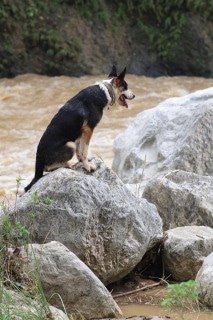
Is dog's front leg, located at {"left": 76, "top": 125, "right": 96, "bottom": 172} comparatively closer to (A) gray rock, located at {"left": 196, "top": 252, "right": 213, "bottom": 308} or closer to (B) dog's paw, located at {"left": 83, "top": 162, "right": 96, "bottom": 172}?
(B) dog's paw, located at {"left": 83, "top": 162, "right": 96, "bottom": 172}

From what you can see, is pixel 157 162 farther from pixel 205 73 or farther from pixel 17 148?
pixel 205 73

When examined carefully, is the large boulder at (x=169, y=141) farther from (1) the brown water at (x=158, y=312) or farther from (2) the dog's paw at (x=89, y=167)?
(1) the brown water at (x=158, y=312)

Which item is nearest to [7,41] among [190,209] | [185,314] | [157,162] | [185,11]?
[185,11]

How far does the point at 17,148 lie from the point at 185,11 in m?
7.32

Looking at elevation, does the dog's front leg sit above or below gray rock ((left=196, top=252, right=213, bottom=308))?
above

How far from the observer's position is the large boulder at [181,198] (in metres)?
6.15

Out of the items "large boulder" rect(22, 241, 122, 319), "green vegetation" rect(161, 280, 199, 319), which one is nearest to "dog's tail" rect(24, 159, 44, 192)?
"large boulder" rect(22, 241, 122, 319)

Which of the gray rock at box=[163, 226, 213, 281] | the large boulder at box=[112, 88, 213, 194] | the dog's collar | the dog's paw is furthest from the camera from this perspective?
the large boulder at box=[112, 88, 213, 194]

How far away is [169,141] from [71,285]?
304 centimetres

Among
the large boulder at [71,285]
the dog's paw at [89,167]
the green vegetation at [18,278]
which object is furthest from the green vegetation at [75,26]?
the large boulder at [71,285]

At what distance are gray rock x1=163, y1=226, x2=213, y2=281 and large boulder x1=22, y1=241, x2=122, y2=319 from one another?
0.97 m

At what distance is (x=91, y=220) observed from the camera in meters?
5.23

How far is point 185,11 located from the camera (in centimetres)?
1688

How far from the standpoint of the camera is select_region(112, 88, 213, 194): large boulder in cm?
695
